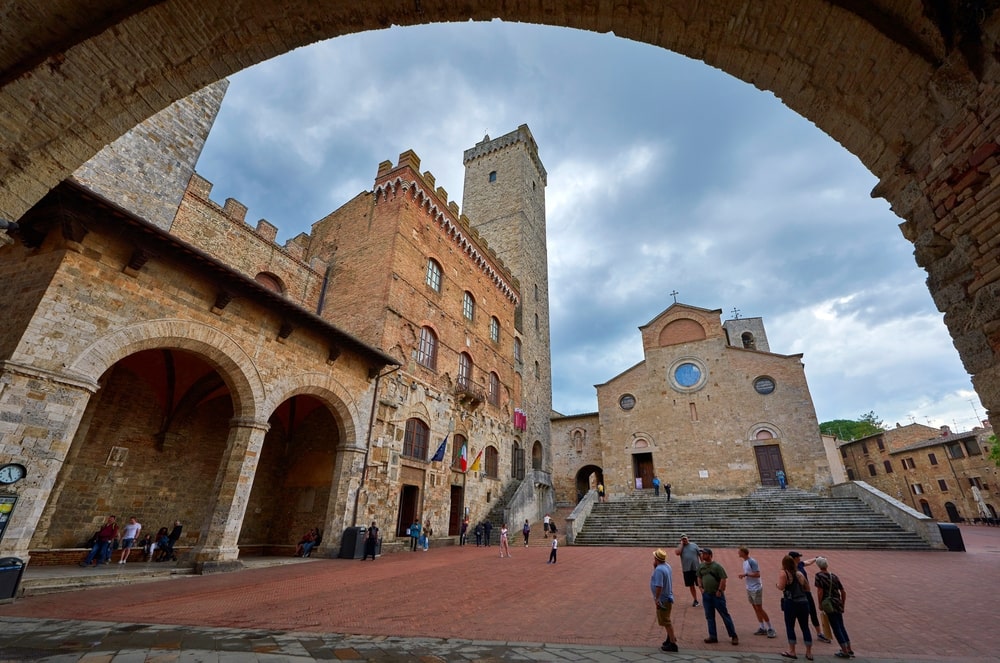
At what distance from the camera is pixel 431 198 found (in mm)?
18531

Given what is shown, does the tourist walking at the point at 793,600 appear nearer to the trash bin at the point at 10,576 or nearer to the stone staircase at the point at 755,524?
the trash bin at the point at 10,576

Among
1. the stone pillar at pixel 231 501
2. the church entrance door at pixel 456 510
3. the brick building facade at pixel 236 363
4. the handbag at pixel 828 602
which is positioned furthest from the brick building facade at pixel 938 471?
the stone pillar at pixel 231 501

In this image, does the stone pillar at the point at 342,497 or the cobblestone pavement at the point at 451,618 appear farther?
the stone pillar at the point at 342,497

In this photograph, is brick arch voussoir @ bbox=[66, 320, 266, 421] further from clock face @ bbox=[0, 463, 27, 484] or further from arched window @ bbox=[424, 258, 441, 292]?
arched window @ bbox=[424, 258, 441, 292]

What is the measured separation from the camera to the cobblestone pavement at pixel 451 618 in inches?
171

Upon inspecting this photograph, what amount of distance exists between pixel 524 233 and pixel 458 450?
52.2 ft

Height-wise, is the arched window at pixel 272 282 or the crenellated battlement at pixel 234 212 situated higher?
the crenellated battlement at pixel 234 212

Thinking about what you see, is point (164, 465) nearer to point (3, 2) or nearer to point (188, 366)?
point (188, 366)

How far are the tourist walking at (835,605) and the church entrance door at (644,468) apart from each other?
2148cm

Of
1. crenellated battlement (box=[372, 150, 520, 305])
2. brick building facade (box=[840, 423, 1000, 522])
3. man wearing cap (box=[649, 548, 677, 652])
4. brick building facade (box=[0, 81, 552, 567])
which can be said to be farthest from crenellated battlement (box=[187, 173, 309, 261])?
brick building facade (box=[840, 423, 1000, 522])

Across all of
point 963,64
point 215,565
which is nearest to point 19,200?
point 963,64

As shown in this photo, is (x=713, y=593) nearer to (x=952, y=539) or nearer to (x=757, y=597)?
(x=757, y=597)

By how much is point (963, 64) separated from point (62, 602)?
1109 centimetres

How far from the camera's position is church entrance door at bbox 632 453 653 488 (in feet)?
82.8
